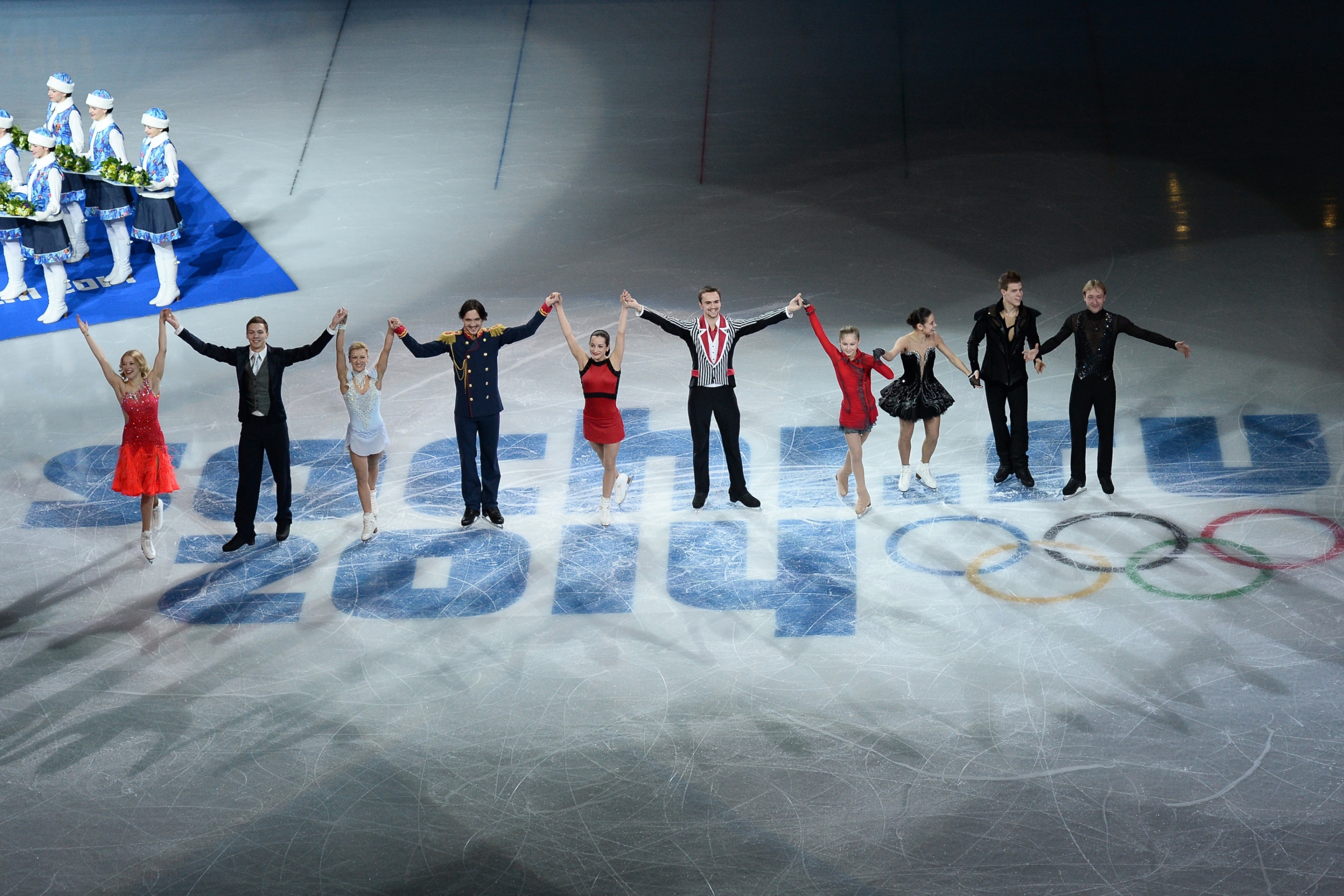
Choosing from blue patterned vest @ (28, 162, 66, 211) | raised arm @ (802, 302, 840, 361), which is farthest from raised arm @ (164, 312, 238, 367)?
blue patterned vest @ (28, 162, 66, 211)

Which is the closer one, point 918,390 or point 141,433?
point 141,433

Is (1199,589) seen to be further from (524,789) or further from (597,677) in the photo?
(524,789)

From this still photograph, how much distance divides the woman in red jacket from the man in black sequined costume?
110cm

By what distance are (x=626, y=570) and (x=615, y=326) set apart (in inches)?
141

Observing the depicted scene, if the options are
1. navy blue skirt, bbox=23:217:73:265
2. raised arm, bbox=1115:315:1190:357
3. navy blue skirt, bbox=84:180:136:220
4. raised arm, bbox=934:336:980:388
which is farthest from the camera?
navy blue skirt, bbox=84:180:136:220

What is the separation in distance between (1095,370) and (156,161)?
8.60 m

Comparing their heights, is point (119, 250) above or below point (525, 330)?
above

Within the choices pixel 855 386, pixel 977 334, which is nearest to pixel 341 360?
pixel 855 386

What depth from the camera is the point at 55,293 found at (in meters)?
14.2

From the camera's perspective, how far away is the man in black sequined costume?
10.4 meters

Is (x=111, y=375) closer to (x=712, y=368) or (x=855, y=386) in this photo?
(x=712, y=368)

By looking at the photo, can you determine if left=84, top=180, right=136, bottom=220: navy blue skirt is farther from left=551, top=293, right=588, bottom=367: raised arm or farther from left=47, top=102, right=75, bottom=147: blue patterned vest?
left=551, top=293, right=588, bottom=367: raised arm

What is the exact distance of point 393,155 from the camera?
16.6 m

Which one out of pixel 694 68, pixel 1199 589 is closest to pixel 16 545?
pixel 1199 589
